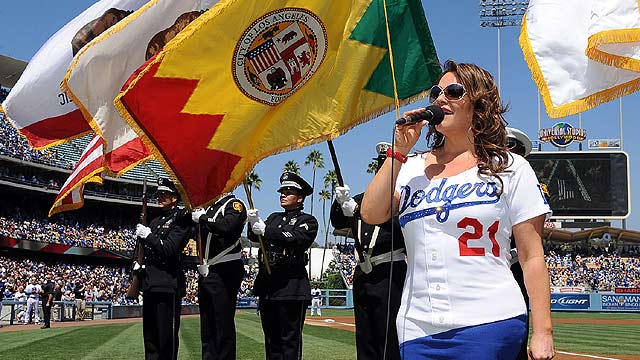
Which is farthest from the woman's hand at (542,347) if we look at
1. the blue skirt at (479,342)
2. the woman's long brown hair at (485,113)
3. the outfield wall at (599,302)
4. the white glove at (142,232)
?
the outfield wall at (599,302)

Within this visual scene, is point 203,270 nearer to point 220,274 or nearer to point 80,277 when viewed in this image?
point 220,274

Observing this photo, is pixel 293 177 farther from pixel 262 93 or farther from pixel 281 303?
pixel 262 93

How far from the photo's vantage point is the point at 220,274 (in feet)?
24.3

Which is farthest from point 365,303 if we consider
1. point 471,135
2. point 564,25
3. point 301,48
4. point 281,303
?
point 471,135

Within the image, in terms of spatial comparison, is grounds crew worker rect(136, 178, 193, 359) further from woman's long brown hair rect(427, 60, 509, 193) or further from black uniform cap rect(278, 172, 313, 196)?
woman's long brown hair rect(427, 60, 509, 193)

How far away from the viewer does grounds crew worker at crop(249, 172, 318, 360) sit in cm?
714

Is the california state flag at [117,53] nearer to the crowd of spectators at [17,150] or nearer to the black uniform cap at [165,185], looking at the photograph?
the black uniform cap at [165,185]

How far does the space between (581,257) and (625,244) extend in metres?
3.97

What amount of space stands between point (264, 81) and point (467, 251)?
120 inches

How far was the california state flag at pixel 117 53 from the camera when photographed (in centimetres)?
628

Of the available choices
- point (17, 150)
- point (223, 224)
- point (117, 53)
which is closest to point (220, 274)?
point (223, 224)

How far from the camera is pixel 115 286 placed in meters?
43.5

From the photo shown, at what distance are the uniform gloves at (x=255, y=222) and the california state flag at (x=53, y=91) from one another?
2361mm

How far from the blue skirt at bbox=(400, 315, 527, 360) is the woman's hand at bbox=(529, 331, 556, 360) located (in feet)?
0.31
